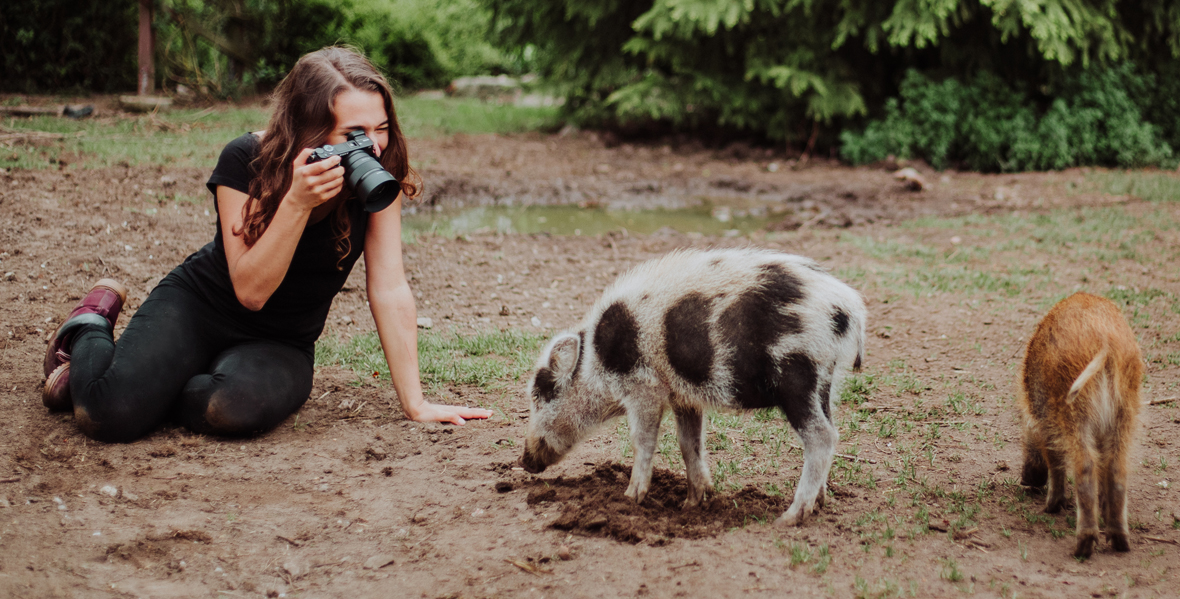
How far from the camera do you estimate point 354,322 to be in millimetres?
5867

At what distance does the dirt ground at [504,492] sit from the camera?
9.45 feet

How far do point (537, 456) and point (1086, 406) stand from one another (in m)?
2.12

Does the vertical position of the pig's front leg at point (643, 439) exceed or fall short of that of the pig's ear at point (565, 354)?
it falls short

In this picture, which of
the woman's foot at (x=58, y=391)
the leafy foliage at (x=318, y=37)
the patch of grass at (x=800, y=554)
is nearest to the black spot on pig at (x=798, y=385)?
the patch of grass at (x=800, y=554)

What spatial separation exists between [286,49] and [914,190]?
12535 millimetres

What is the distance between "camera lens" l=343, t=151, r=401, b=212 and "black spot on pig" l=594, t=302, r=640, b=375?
1023mm

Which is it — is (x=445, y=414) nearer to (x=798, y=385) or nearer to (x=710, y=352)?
(x=710, y=352)

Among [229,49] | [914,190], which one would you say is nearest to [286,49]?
[229,49]

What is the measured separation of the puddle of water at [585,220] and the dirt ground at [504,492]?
87.4 inches

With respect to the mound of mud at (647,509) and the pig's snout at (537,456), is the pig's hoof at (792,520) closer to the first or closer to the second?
the mound of mud at (647,509)

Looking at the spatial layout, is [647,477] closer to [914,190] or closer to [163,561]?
[163,561]

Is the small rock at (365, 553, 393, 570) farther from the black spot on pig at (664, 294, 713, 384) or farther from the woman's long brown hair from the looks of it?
the woman's long brown hair

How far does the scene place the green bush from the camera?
38.1ft

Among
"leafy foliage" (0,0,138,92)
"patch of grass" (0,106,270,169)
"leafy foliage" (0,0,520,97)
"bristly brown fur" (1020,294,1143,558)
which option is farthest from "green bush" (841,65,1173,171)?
"leafy foliage" (0,0,138,92)
